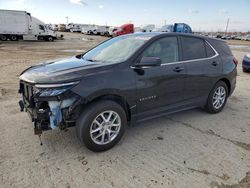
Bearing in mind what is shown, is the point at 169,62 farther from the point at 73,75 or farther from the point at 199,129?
the point at 73,75

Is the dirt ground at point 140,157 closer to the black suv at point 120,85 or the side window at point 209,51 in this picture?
the black suv at point 120,85

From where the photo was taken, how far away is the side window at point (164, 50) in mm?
3834

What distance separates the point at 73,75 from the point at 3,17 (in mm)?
28940

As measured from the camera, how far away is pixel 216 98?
503 cm

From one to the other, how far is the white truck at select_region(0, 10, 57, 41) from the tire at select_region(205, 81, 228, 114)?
2787 centimetres

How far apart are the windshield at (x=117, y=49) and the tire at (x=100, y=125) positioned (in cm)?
79

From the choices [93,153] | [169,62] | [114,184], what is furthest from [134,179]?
[169,62]

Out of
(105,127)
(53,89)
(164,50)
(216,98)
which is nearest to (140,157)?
(105,127)

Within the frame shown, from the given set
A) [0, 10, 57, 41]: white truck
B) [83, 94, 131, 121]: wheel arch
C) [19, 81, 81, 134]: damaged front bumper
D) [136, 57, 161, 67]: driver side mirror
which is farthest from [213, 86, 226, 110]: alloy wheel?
[0, 10, 57, 41]: white truck

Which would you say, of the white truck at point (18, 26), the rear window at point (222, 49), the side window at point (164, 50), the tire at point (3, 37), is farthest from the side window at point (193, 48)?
the tire at point (3, 37)

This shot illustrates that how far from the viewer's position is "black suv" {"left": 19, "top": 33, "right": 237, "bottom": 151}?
10.2 feet

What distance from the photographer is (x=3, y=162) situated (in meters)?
3.11

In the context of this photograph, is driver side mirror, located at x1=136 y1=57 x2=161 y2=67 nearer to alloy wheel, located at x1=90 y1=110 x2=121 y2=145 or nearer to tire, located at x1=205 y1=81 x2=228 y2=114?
alloy wheel, located at x1=90 y1=110 x2=121 y2=145

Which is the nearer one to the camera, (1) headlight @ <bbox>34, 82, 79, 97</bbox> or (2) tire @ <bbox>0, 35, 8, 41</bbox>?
(1) headlight @ <bbox>34, 82, 79, 97</bbox>
